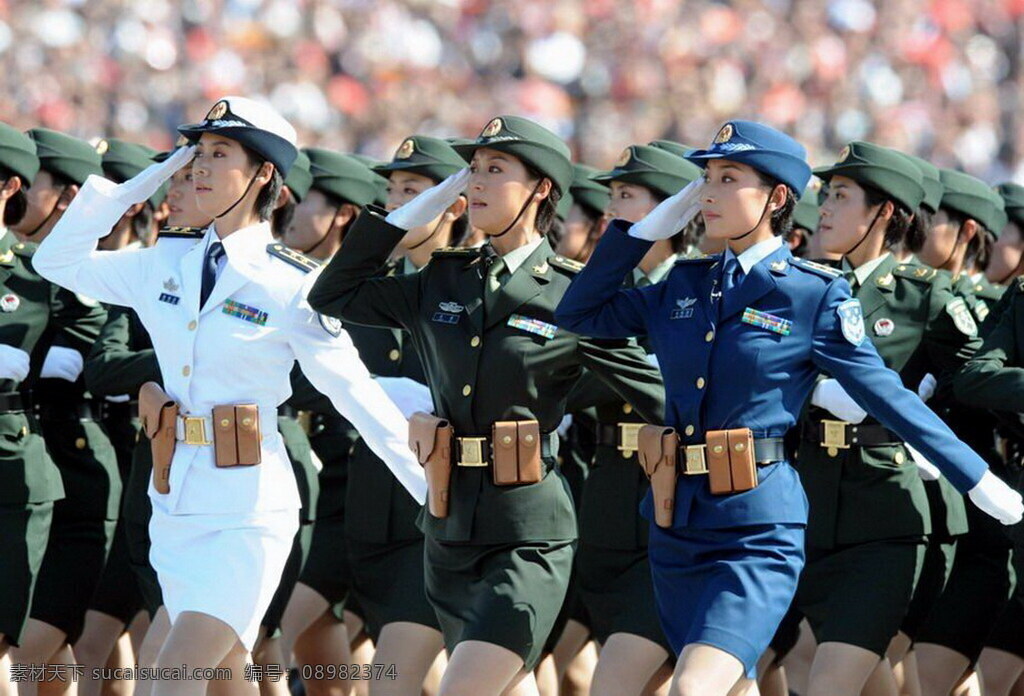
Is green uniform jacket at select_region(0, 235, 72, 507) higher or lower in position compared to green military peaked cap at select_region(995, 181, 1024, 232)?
lower

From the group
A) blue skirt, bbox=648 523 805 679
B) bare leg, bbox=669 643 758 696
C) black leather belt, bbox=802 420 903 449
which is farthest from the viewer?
Answer: black leather belt, bbox=802 420 903 449

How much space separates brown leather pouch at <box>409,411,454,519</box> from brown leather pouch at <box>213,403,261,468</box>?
0.56 meters

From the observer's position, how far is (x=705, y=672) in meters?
5.46

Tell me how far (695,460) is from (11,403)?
9.27ft

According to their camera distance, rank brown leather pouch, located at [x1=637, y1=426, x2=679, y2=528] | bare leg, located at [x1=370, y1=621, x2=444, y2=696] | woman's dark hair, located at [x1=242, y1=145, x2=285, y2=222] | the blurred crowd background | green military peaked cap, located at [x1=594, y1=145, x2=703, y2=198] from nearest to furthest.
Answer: brown leather pouch, located at [x1=637, y1=426, x2=679, y2=528] < woman's dark hair, located at [x1=242, y1=145, x2=285, y2=222] < bare leg, located at [x1=370, y1=621, x2=444, y2=696] < green military peaked cap, located at [x1=594, y1=145, x2=703, y2=198] < the blurred crowd background

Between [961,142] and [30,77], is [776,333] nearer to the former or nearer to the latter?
[30,77]

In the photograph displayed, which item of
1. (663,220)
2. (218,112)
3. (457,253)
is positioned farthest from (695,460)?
(218,112)

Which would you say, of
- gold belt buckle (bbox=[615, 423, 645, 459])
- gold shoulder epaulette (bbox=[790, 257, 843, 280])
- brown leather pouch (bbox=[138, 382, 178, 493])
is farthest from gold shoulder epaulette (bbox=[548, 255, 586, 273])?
brown leather pouch (bbox=[138, 382, 178, 493])

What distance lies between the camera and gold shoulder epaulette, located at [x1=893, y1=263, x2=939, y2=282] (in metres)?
7.46

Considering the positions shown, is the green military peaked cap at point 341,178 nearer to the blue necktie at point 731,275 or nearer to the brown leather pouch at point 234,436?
the brown leather pouch at point 234,436

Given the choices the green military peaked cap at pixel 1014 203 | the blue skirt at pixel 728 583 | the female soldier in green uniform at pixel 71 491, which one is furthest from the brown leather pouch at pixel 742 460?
the green military peaked cap at pixel 1014 203

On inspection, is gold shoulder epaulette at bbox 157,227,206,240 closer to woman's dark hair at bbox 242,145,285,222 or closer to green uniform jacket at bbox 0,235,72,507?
woman's dark hair at bbox 242,145,285,222

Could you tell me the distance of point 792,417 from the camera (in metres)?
5.86

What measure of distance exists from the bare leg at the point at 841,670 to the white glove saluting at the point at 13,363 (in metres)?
3.06
